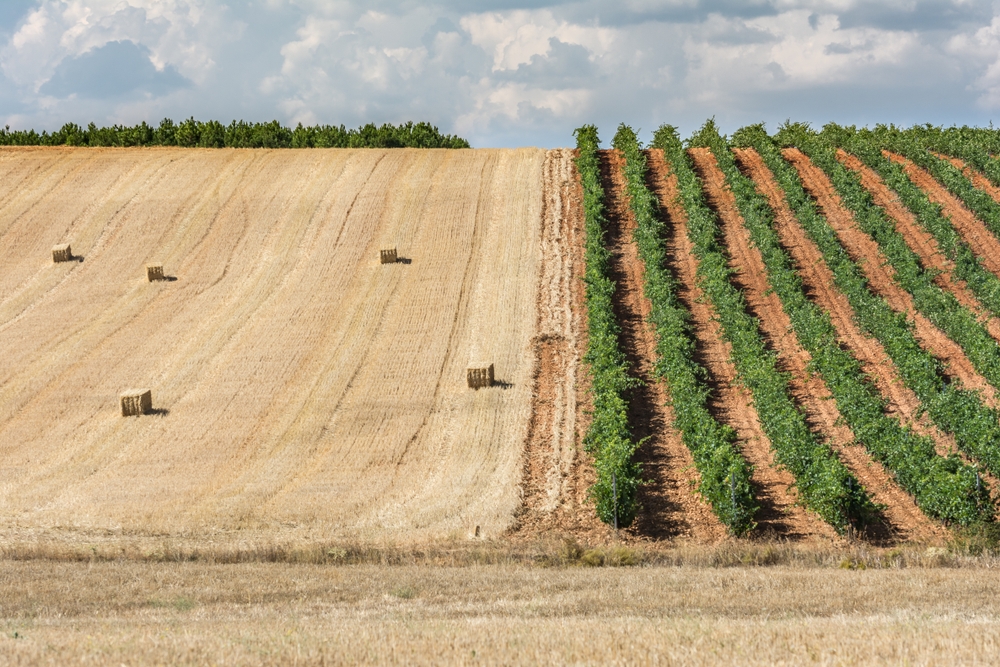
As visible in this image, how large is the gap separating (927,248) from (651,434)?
19685mm

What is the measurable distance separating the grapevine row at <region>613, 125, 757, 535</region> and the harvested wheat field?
334 cm

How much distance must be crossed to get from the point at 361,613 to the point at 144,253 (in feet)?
109

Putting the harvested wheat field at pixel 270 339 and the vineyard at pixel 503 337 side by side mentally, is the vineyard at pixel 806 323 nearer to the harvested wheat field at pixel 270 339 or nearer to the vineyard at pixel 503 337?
the vineyard at pixel 503 337

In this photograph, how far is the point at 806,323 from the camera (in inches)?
1357

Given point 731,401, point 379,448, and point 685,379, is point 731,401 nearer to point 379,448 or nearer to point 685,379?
point 685,379

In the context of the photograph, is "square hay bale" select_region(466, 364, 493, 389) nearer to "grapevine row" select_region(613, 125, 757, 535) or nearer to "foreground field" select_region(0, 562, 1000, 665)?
"grapevine row" select_region(613, 125, 757, 535)

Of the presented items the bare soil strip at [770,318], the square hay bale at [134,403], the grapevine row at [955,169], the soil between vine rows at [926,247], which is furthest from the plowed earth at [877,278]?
the square hay bale at [134,403]

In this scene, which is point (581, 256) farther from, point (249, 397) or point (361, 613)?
point (361, 613)

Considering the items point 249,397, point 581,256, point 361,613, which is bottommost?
point 361,613

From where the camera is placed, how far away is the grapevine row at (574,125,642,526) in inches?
921

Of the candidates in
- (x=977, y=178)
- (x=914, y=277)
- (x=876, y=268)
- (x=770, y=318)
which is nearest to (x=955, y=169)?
(x=977, y=178)

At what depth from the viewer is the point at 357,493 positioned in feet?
83.0

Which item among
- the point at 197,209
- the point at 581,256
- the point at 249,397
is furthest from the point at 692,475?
the point at 197,209

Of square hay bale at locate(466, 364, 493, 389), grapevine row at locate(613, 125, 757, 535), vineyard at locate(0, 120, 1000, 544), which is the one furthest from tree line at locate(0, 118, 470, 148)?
square hay bale at locate(466, 364, 493, 389)
